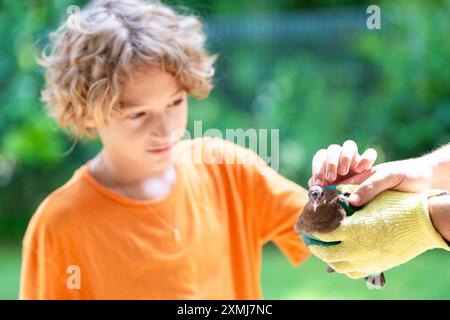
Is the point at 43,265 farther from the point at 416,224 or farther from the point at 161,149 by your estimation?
the point at 416,224

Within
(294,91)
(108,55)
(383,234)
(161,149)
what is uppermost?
(294,91)

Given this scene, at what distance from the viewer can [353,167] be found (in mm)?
692

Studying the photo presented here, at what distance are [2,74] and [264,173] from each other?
1394mm

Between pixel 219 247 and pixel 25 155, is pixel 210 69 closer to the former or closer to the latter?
pixel 219 247

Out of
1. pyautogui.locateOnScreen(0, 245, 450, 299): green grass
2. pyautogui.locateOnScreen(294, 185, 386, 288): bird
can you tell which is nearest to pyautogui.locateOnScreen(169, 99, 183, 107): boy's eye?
pyautogui.locateOnScreen(294, 185, 386, 288): bird

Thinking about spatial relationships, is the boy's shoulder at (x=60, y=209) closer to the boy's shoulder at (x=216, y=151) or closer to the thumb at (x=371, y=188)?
the boy's shoulder at (x=216, y=151)

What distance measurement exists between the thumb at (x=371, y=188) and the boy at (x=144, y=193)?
0.24 m

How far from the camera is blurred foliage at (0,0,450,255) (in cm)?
196

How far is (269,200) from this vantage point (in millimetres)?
935

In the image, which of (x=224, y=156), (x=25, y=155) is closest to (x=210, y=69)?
(x=224, y=156)

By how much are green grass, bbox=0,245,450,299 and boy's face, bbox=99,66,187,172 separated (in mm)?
818

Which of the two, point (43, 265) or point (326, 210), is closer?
point (326, 210)

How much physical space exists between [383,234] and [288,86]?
151 cm

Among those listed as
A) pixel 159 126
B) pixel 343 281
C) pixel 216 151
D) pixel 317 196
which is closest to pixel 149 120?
pixel 159 126
